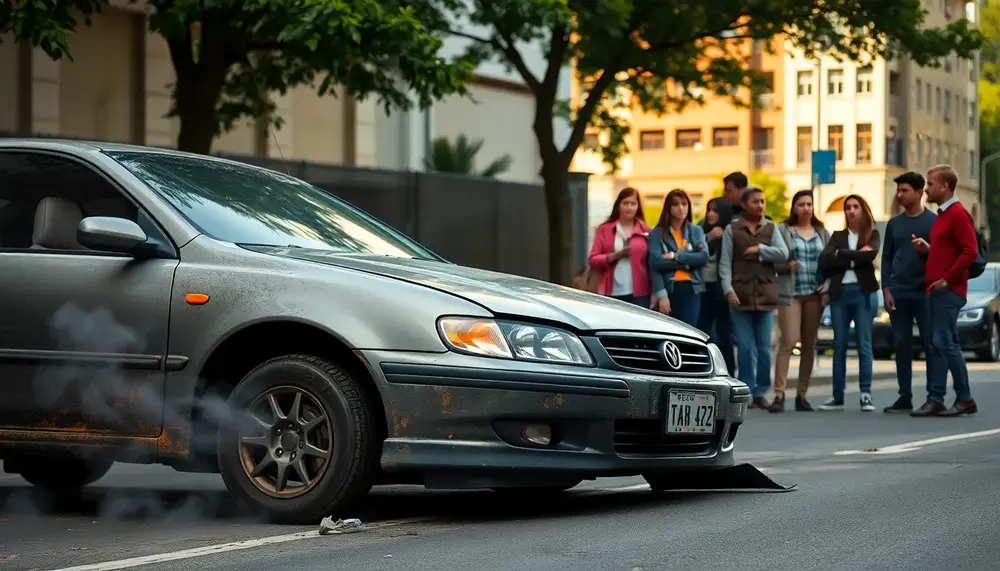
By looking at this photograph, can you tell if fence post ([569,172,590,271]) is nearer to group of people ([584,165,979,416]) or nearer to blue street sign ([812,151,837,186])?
blue street sign ([812,151,837,186])

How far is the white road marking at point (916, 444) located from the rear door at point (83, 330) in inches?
189

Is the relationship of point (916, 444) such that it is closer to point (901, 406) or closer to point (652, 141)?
point (901, 406)

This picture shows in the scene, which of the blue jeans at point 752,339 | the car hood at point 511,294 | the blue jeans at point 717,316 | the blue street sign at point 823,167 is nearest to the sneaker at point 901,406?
the blue jeans at point 752,339

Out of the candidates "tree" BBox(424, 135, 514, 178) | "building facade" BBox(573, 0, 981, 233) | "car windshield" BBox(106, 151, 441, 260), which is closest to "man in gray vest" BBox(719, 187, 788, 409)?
"car windshield" BBox(106, 151, 441, 260)

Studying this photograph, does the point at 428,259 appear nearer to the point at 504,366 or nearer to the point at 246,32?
the point at 504,366

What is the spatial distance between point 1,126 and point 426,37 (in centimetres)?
814

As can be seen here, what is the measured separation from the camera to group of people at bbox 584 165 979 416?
1401cm

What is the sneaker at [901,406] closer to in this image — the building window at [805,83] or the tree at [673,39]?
the tree at [673,39]

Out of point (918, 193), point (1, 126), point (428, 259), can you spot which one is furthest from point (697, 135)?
point (428, 259)

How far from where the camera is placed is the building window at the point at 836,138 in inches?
3366

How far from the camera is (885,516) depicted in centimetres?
706

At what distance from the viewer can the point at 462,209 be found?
2419cm

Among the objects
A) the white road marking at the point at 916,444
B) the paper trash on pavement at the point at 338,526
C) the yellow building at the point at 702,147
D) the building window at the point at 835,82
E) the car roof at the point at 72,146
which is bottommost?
the white road marking at the point at 916,444

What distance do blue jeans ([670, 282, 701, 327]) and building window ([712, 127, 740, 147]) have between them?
76048mm
